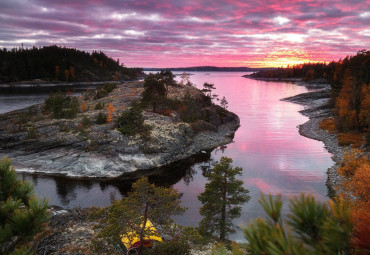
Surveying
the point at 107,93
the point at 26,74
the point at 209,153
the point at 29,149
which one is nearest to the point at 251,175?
the point at 209,153

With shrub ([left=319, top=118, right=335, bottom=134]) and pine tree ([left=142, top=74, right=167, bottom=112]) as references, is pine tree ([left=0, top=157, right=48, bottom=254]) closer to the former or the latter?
pine tree ([left=142, top=74, right=167, bottom=112])

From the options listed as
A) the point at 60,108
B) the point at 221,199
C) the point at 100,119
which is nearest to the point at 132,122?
the point at 100,119

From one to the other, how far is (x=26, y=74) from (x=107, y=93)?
12878 cm

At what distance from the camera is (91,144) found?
49.0 m

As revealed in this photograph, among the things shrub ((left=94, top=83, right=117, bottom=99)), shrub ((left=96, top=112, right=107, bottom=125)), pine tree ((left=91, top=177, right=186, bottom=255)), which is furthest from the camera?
shrub ((left=94, top=83, right=117, bottom=99))

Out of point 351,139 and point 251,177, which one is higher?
point 351,139

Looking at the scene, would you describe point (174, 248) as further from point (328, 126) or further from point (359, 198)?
point (328, 126)

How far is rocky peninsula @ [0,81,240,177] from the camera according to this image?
44.8 metres

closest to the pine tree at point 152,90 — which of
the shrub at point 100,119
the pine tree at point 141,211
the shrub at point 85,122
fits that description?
the shrub at point 100,119

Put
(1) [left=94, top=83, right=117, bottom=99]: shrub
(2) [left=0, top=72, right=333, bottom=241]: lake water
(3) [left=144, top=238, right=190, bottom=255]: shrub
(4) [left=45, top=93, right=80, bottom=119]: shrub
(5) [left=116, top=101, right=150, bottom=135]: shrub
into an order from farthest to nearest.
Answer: (1) [left=94, top=83, right=117, bottom=99]: shrub, (4) [left=45, top=93, right=80, bottom=119]: shrub, (5) [left=116, top=101, right=150, bottom=135]: shrub, (2) [left=0, top=72, right=333, bottom=241]: lake water, (3) [left=144, top=238, right=190, bottom=255]: shrub

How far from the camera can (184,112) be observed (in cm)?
7531

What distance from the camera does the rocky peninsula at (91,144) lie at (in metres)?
44.8

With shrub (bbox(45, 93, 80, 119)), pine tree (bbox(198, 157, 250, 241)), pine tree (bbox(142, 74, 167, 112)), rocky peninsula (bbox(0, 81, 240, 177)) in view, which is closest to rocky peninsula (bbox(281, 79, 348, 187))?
pine tree (bbox(198, 157, 250, 241))

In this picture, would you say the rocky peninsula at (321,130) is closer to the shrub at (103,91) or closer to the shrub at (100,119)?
the shrub at (100,119)
